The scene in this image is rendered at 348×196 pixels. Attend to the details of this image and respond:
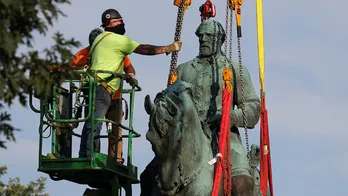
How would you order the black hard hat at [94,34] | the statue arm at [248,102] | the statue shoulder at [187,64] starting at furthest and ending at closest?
the statue shoulder at [187,64], the black hard hat at [94,34], the statue arm at [248,102]

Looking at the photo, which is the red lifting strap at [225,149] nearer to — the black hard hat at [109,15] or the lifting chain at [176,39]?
the lifting chain at [176,39]

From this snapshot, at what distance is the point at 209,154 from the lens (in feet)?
61.5

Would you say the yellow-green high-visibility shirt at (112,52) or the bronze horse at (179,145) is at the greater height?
the yellow-green high-visibility shirt at (112,52)

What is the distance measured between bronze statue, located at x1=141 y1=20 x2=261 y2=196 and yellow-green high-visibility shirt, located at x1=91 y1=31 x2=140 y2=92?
35.7 inches

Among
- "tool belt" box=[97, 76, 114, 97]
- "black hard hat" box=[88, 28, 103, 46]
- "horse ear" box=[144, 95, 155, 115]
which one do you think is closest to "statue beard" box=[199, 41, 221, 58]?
"black hard hat" box=[88, 28, 103, 46]

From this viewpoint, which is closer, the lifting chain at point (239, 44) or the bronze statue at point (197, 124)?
the bronze statue at point (197, 124)

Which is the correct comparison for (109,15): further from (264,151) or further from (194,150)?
(264,151)

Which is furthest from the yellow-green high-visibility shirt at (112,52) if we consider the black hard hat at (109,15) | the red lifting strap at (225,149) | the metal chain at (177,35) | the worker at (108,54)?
the red lifting strap at (225,149)

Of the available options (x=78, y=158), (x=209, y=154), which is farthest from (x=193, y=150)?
(x=78, y=158)

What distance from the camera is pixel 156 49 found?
64.1ft

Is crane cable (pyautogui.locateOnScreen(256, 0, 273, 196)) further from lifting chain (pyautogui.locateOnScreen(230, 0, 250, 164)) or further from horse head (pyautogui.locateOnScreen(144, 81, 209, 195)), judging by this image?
horse head (pyautogui.locateOnScreen(144, 81, 209, 195))

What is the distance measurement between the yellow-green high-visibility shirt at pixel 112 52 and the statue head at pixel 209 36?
1.13 metres

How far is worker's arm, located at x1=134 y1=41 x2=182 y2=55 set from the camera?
1941cm

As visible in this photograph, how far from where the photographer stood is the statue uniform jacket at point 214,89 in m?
19.6
